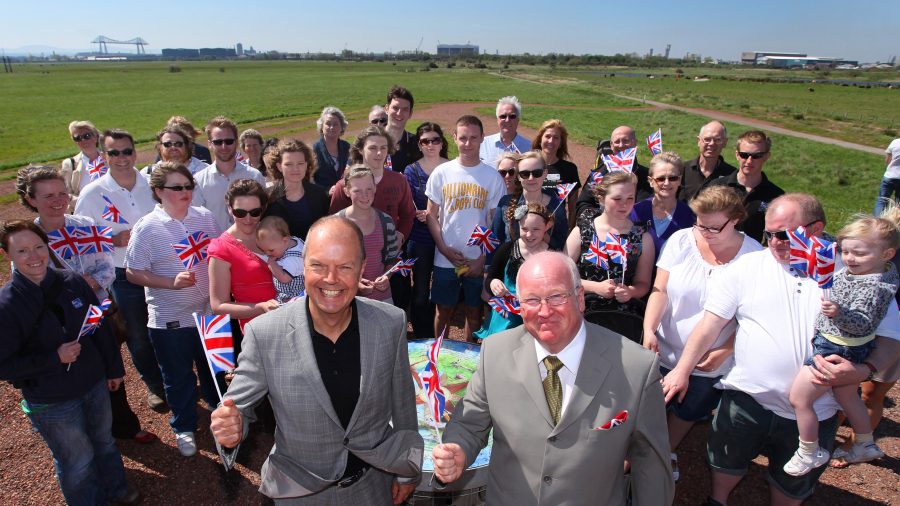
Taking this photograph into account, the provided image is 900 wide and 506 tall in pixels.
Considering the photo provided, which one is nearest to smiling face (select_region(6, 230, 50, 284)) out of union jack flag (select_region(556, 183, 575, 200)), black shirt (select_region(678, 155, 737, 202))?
union jack flag (select_region(556, 183, 575, 200))

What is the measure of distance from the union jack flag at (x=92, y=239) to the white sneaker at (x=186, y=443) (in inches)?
74.3

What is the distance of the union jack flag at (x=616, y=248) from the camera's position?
4.23 m

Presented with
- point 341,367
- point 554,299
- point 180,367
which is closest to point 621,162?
point 554,299

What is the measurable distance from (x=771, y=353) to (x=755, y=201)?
2.60 metres

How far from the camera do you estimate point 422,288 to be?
21.1 feet

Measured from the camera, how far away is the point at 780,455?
3.73m

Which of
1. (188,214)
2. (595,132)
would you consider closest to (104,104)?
(595,132)

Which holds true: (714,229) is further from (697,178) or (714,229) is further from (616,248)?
(697,178)

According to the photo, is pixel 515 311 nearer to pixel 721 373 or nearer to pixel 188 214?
pixel 721 373

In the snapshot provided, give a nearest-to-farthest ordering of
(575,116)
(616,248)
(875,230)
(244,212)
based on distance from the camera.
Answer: (875,230)
(616,248)
(244,212)
(575,116)

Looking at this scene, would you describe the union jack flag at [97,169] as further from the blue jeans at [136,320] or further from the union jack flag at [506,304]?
the union jack flag at [506,304]

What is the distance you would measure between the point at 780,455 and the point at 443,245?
363 centimetres

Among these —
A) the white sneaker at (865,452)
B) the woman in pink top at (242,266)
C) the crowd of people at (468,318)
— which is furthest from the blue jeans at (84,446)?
the white sneaker at (865,452)

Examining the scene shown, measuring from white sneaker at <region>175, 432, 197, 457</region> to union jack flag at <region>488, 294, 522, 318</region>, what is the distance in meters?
3.12
